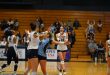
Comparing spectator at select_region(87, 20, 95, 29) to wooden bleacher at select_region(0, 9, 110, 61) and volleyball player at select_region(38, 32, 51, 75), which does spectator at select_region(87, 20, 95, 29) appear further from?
volleyball player at select_region(38, 32, 51, 75)

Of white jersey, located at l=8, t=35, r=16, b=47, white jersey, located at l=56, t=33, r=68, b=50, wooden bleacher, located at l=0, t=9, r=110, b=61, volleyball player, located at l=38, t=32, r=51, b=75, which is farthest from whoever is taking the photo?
wooden bleacher, located at l=0, t=9, r=110, b=61

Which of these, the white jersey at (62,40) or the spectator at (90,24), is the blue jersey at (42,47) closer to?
the white jersey at (62,40)

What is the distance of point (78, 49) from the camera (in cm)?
3112

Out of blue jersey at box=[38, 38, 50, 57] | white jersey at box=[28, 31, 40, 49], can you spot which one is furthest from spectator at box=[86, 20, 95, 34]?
white jersey at box=[28, 31, 40, 49]

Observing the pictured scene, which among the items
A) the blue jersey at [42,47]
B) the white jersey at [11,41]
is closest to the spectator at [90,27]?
the white jersey at [11,41]

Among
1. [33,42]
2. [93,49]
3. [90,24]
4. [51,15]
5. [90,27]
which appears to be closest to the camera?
[33,42]

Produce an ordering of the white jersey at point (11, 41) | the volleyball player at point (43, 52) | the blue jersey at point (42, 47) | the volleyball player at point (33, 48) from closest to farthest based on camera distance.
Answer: the volleyball player at point (33, 48) → the volleyball player at point (43, 52) → the blue jersey at point (42, 47) → the white jersey at point (11, 41)

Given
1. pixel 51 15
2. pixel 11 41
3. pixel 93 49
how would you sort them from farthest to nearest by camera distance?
pixel 51 15 → pixel 93 49 → pixel 11 41

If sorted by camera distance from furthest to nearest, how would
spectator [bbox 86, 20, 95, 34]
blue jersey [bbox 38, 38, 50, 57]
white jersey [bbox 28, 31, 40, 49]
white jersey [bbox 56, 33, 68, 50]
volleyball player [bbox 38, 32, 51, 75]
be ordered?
spectator [bbox 86, 20, 95, 34]
white jersey [bbox 56, 33, 68, 50]
blue jersey [bbox 38, 38, 50, 57]
volleyball player [bbox 38, 32, 51, 75]
white jersey [bbox 28, 31, 40, 49]

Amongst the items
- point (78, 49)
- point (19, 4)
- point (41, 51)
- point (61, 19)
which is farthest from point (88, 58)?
point (41, 51)

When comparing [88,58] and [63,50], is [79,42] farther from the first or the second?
[63,50]

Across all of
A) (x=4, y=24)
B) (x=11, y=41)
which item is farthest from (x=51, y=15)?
(x=11, y=41)

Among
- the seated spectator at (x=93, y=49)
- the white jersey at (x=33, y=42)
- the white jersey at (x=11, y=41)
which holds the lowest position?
the seated spectator at (x=93, y=49)

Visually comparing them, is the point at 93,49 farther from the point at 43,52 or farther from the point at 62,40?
the point at 43,52
